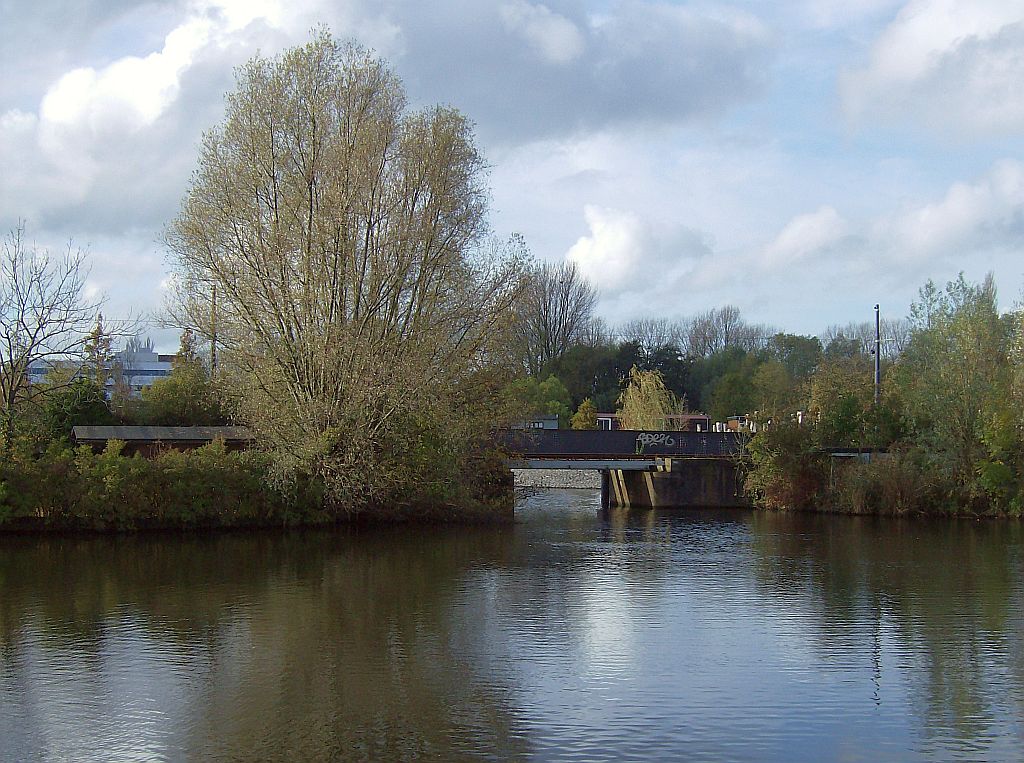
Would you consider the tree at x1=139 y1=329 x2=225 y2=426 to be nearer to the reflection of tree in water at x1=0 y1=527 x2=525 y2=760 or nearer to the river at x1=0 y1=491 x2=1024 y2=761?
the reflection of tree in water at x1=0 y1=527 x2=525 y2=760

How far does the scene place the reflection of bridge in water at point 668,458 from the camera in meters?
38.9

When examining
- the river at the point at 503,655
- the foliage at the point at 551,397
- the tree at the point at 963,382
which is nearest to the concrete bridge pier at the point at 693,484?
the tree at the point at 963,382

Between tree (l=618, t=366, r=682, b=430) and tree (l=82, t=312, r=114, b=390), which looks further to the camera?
tree (l=618, t=366, r=682, b=430)

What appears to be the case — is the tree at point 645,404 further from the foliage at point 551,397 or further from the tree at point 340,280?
the tree at point 340,280

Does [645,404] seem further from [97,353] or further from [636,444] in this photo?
[97,353]

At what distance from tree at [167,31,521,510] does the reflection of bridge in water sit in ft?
39.1

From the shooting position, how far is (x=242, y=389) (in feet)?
85.3

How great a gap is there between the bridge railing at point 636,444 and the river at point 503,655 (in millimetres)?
15676

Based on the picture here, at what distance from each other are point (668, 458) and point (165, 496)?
20083 millimetres

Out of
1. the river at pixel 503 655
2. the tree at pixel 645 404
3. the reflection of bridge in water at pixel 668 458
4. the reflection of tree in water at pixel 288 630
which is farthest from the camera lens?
the tree at pixel 645 404

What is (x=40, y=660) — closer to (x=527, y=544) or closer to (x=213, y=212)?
(x=527, y=544)

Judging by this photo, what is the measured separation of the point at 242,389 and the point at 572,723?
1819 centimetres

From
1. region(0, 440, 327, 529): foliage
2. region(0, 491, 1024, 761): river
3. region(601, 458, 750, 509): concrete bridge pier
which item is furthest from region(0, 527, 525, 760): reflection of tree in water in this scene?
region(601, 458, 750, 509): concrete bridge pier

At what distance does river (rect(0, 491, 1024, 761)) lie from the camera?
9.08m
